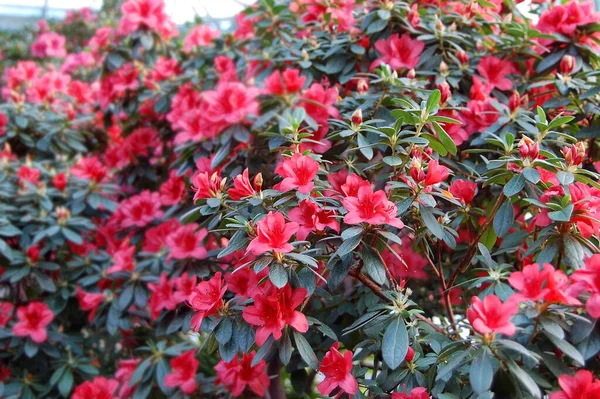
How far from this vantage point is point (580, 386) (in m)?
0.98

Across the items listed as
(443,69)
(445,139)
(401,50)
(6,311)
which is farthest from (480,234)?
(6,311)

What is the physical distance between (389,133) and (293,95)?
1.92 ft

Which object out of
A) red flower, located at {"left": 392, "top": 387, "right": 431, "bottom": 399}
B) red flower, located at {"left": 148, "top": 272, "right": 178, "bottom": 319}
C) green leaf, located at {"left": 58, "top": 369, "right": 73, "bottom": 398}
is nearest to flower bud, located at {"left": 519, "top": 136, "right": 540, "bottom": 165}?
red flower, located at {"left": 392, "top": 387, "right": 431, "bottom": 399}

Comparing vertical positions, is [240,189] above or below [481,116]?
above

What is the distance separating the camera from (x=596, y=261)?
96 centimetres

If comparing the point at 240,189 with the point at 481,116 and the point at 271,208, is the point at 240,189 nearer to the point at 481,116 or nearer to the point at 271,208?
the point at 271,208

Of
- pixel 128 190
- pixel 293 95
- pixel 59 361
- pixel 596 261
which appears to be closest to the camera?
pixel 596 261

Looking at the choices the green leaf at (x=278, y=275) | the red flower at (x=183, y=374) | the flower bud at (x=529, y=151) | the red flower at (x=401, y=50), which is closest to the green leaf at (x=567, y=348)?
the flower bud at (x=529, y=151)

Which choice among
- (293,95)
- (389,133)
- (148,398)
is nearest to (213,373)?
(148,398)

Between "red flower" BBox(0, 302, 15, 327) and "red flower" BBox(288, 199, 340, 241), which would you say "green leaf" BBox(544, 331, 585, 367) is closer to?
"red flower" BBox(288, 199, 340, 241)

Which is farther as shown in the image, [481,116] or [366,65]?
[366,65]

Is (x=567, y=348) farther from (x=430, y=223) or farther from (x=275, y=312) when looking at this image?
(x=275, y=312)

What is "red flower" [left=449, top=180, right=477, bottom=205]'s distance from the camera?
51.7 inches

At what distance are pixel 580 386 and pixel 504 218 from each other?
359 mm
